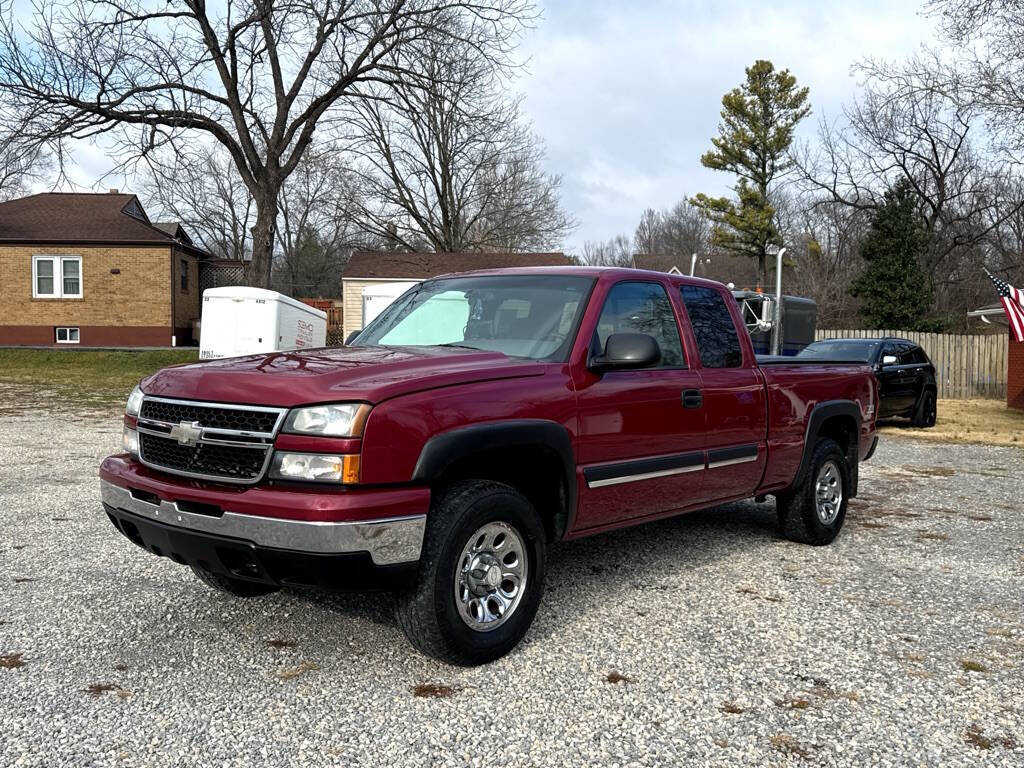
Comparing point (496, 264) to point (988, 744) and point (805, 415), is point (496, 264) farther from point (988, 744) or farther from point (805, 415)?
point (988, 744)

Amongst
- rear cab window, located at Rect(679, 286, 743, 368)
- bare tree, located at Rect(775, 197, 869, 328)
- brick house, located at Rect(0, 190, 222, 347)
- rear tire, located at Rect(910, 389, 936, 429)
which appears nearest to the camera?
rear cab window, located at Rect(679, 286, 743, 368)

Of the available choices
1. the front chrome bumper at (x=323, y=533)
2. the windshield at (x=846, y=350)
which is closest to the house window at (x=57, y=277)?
the windshield at (x=846, y=350)

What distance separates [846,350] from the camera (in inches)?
622

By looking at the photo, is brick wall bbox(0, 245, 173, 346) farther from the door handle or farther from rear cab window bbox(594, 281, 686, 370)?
the door handle

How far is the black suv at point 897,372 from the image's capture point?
15.1m

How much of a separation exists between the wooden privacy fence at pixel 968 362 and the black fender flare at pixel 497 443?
2153cm

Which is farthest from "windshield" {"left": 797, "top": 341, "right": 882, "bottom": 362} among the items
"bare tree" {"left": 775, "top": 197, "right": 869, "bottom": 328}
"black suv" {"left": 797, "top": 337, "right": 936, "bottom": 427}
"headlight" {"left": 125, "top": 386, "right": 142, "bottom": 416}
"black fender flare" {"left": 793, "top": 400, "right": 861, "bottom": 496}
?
"bare tree" {"left": 775, "top": 197, "right": 869, "bottom": 328}

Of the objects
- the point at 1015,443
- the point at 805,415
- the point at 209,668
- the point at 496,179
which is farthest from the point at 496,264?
the point at 209,668

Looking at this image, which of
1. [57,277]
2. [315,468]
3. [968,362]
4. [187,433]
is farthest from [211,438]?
[57,277]

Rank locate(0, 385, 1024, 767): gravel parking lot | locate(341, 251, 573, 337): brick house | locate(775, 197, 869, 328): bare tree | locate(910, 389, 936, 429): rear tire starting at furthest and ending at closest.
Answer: locate(775, 197, 869, 328): bare tree < locate(341, 251, 573, 337): brick house < locate(910, 389, 936, 429): rear tire < locate(0, 385, 1024, 767): gravel parking lot

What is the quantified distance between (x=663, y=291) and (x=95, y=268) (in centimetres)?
3252

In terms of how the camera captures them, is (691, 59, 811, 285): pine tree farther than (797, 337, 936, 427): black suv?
Yes

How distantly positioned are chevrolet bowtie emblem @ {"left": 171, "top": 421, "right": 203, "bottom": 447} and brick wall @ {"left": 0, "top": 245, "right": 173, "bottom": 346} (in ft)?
Result: 104

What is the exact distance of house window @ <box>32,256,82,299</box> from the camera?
107 feet
